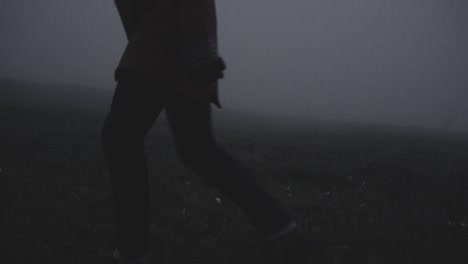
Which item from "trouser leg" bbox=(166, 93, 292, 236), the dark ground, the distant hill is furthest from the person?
the distant hill

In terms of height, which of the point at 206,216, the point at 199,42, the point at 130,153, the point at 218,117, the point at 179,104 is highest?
the point at 199,42

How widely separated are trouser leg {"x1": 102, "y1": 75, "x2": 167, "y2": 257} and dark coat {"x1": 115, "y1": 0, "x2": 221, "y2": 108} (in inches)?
5.0

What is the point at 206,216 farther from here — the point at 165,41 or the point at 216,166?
the point at 165,41

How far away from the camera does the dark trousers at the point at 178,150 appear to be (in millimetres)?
2625

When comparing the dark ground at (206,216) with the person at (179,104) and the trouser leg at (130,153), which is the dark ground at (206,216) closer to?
the trouser leg at (130,153)

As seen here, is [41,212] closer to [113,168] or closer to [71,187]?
[71,187]

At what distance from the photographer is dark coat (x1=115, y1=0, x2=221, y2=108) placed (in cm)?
249

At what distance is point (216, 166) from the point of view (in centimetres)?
267

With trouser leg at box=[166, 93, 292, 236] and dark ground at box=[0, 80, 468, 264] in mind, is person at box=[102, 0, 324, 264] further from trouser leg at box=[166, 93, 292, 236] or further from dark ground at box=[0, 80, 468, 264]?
dark ground at box=[0, 80, 468, 264]

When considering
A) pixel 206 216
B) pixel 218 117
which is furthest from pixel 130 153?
pixel 218 117

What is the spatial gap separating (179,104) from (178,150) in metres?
0.39

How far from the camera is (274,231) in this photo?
8.47ft

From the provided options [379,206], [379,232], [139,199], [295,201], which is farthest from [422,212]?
[139,199]

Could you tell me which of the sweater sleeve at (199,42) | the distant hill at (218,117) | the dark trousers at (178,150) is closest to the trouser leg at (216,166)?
the dark trousers at (178,150)
